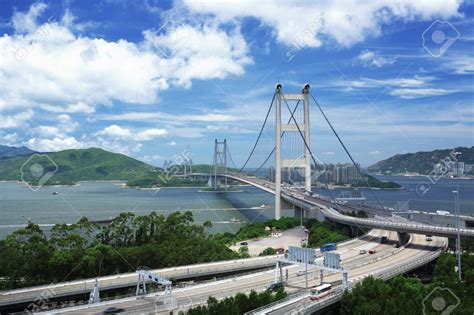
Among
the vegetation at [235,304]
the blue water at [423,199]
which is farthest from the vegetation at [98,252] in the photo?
the blue water at [423,199]

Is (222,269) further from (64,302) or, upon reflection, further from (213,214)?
(213,214)

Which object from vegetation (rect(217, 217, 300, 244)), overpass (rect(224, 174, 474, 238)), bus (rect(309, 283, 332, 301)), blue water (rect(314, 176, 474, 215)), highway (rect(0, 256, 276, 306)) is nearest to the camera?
bus (rect(309, 283, 332, 301))

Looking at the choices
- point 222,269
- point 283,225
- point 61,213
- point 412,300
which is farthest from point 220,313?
point 61,213

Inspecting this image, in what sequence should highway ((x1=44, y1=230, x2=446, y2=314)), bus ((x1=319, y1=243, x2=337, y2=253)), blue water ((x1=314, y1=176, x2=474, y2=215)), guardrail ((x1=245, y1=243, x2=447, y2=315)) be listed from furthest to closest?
blue water ((x1=314, y1=176, x2=474, y2=215)) → bus ((x1=319, y1=243, x2=337, y2=253)) → highway ((x1=44, y1=230, x2=446, y2=314)) → guardrail ((x1=245, y1=243, x2=447, y2=315))

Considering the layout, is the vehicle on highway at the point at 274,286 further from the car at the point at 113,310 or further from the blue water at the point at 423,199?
the blue water at the point at 423,199

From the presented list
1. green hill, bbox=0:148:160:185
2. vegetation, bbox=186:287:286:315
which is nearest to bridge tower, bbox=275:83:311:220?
vegetation, bbox=186:287:286:315

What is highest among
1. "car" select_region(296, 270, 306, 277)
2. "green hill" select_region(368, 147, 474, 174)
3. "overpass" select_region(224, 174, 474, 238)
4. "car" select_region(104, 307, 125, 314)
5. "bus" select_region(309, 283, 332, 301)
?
"green hill" select_region(368, 147, 474, 174)

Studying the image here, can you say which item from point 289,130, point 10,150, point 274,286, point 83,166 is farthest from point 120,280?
point 10,150

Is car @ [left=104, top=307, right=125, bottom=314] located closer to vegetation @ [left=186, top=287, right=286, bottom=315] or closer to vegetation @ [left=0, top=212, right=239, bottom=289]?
vegetation @ [left=186, top=287, right=286, bottom=315]
